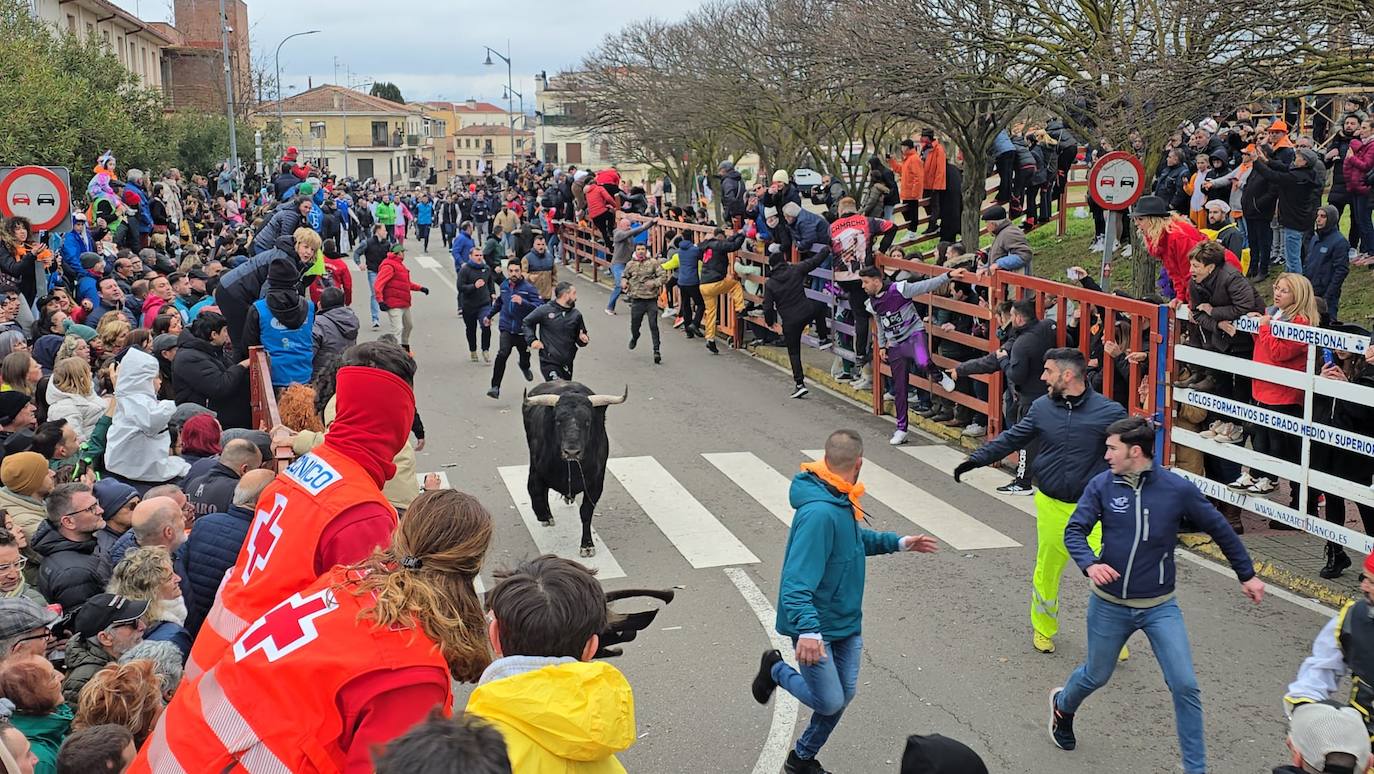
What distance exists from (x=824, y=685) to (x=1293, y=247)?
43.7 ft

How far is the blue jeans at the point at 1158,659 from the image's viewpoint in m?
6.23

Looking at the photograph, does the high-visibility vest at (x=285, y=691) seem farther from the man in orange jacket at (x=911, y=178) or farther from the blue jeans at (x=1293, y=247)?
the man in orange jacket at (x=911, y=178)

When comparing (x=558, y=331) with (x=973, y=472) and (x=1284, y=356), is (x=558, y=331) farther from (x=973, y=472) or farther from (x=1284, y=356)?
(x=1284, y=356)

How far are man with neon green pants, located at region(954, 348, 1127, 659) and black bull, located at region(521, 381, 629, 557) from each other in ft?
12.0

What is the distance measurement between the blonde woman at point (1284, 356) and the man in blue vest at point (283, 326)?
8.06 m

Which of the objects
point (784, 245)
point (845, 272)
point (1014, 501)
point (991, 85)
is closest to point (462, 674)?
point (1014, 501)

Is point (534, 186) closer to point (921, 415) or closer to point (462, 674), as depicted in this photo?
point (921, 415)

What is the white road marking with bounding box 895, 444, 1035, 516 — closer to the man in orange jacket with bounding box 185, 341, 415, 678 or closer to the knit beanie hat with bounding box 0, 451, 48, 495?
the knit beanie hat with bounding box 0, 451, 48, 495

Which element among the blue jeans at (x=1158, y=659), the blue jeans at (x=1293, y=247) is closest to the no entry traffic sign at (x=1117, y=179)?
the blue jeans at (x=1293, y=247)

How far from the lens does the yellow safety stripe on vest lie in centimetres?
319

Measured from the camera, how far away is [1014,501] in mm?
11727

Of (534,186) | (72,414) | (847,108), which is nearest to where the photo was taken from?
(72,414)

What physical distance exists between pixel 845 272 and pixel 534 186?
23987 millimetres

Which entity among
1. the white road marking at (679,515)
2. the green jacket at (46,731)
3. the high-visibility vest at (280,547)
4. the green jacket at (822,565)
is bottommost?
the white road marking at (679,515)
